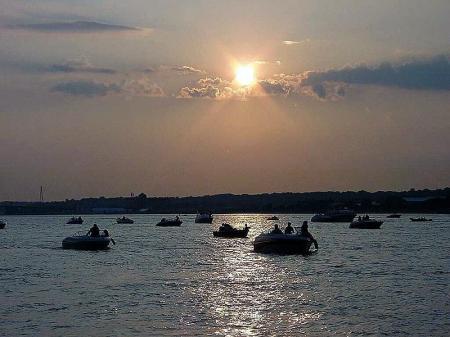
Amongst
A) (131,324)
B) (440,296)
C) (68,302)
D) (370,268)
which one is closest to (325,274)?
(370,268)

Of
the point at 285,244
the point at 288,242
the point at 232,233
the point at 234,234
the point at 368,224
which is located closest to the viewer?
the point at 288,242

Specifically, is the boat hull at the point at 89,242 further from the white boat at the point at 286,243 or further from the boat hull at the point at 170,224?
the boat hull at the point at 170,224

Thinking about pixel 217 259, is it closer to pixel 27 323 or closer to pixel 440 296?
pixel 440 296

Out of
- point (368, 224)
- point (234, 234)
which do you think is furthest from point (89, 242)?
point (368, 224)

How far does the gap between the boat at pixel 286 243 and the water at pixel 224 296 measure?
945mm

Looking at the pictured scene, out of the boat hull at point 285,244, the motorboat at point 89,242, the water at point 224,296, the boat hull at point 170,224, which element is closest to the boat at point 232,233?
the motorboat at point 89,242

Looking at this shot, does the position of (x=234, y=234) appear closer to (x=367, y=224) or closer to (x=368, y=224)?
(x=368, y=224)

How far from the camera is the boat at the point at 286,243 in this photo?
225ft

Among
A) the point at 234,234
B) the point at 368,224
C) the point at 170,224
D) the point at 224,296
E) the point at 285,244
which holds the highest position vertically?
the point at 170,224

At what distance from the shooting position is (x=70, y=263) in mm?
63156

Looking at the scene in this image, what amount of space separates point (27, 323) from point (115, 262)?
105 feet

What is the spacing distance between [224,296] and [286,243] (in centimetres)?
2853

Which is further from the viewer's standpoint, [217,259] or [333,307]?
[217,259]

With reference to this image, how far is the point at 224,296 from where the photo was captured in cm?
4075
